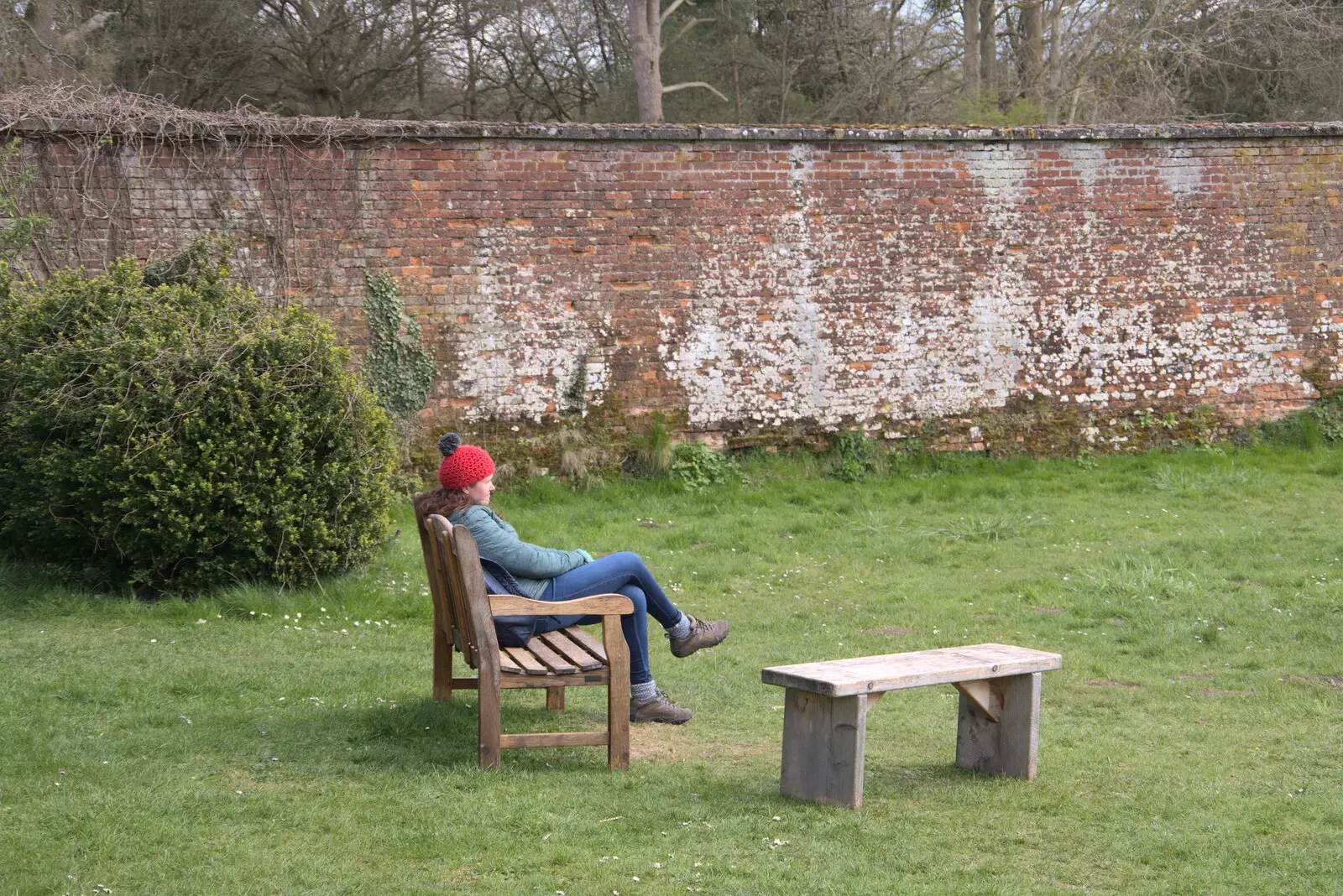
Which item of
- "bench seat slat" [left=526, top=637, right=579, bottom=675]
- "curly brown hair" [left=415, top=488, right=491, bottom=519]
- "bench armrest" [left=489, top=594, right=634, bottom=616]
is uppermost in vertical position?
"curly brown hair" [left=415, top=488, right=491, bottom=519]

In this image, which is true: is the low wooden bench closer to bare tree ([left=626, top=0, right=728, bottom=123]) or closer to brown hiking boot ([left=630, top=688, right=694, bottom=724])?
brown hiking boot ([left=630, top=688, right=694, bottom=724])

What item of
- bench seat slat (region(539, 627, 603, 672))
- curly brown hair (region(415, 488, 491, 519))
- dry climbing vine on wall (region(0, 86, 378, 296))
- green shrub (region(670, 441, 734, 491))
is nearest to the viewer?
bench seat slat (region(539, 627, 603, 672))

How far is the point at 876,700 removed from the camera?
4.67 meters

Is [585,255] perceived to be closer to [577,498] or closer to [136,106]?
[577,498]

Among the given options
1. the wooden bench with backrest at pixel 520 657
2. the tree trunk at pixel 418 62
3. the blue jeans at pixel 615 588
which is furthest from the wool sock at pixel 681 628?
the tree trunk at pixel 418 62

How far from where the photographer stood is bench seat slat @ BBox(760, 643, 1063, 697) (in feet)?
14.6

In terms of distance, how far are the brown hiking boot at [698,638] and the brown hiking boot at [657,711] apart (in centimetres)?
24

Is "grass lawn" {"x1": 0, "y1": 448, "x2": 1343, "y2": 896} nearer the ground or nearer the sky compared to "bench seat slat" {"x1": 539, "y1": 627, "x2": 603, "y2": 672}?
nearer the ground

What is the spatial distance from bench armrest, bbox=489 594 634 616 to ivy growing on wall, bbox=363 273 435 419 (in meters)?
6.45

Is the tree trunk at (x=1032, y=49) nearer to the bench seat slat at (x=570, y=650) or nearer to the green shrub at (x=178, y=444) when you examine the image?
the green shrub at (x=178, y=444)

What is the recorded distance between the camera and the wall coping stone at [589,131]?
1042 centimetres

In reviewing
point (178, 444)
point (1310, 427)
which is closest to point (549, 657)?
point (178, 444)

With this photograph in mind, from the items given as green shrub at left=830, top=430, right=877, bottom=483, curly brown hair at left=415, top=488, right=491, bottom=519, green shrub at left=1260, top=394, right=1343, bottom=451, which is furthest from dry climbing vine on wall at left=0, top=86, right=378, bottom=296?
green shrub at left=1260, top=394, right=1343, bottom=451

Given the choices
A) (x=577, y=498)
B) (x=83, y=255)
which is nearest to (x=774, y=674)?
(x=577, y=498)
